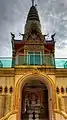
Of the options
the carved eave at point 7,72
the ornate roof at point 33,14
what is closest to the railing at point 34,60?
the carved eave at point 7,72

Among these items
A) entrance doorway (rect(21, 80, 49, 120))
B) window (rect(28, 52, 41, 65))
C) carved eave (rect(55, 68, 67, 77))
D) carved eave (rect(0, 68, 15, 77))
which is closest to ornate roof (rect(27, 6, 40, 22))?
window (rect(28, 52, 41, 65))

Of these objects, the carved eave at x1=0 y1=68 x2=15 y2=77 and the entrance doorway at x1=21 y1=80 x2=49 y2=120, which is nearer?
the carved eave at x1=0 y1=68 x2=15 y2=77

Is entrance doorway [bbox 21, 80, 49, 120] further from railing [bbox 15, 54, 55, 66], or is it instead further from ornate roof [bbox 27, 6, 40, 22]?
ornate roof [bbox 27, 6, 40, 22]

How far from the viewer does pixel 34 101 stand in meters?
24.8

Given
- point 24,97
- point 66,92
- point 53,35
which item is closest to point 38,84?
point 24,97

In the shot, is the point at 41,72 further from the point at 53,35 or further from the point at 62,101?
the point at 53,35

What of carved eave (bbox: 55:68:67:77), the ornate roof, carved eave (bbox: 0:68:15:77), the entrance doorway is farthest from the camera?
the ornate roof

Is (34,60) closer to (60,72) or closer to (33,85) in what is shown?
(60,72)

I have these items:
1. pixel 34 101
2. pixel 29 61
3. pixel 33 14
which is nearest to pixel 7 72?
pixel 29 61

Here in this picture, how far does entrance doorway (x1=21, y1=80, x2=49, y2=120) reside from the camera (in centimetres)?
2069

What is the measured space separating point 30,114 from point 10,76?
5.07m

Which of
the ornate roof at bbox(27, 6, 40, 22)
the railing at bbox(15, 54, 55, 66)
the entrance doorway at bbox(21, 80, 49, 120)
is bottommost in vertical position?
the entrance doorway at bbox(21, 80, 49, 120)

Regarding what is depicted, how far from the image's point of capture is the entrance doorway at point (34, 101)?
2069 cm

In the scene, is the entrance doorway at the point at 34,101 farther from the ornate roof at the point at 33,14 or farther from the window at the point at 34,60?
the ornate roof at the point at 33,14
